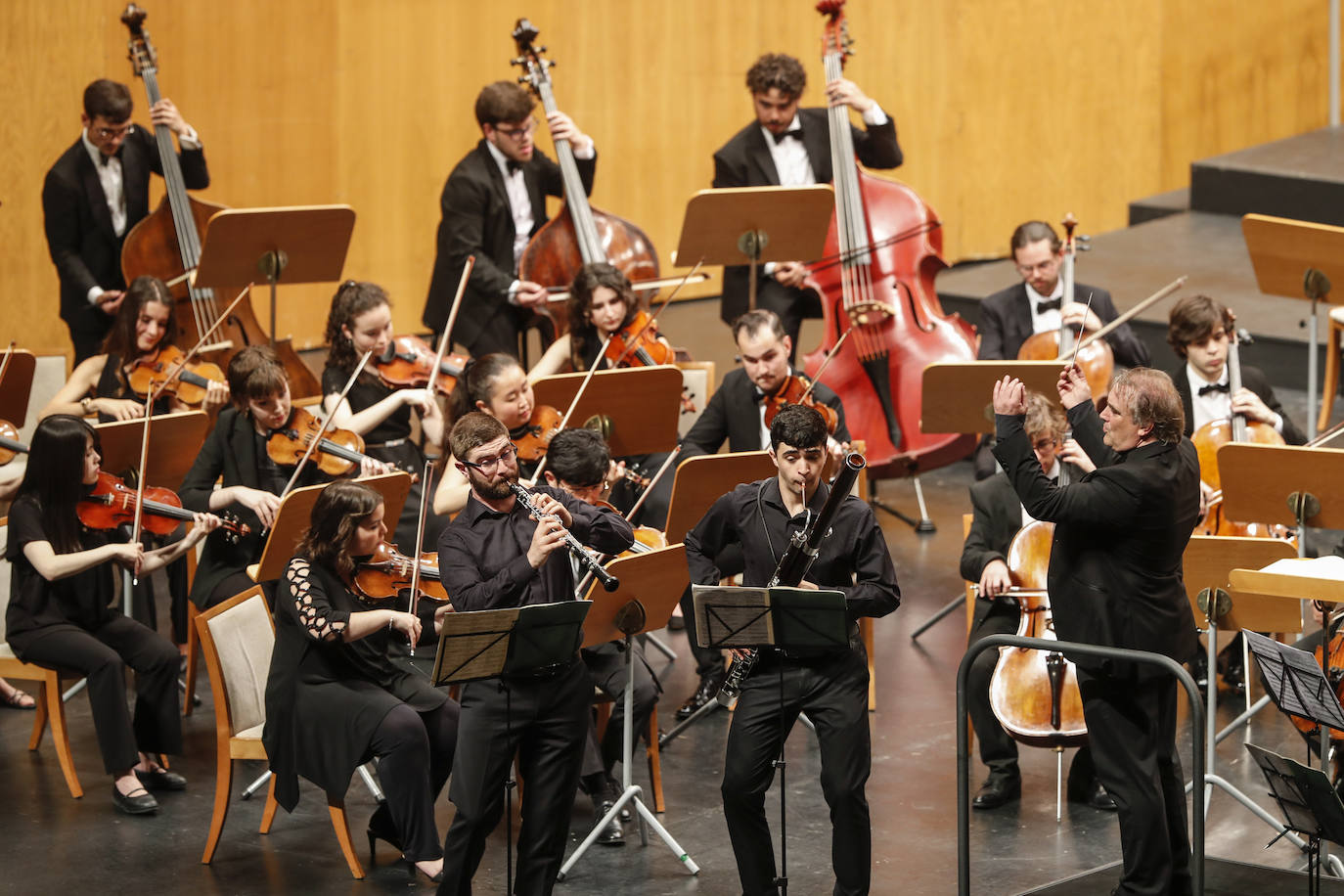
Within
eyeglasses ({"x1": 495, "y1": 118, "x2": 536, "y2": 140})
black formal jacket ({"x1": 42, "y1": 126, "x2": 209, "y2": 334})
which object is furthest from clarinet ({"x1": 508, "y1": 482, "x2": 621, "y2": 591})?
black formal jacket ({"x1": 42, "y1": 126, "x2": 209, "y2": 334})

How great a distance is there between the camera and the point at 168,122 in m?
6.48

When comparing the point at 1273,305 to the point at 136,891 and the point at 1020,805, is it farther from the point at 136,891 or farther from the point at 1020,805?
the point at 136,891

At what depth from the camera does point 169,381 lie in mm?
5695

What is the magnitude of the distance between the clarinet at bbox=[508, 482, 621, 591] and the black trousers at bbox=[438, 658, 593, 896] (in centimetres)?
23

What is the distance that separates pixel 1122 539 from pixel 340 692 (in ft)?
6.15

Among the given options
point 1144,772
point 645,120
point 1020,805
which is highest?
point 645,120

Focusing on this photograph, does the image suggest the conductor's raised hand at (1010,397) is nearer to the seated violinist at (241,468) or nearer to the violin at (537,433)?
the violin at (537,433)

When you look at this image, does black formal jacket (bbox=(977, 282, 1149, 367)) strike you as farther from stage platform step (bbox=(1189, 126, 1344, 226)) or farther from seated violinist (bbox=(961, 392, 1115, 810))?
stage platform step (bbox=(1189, 126, 1344, 226))

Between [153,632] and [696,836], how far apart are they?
1.59m

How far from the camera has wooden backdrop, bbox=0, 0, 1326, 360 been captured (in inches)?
318

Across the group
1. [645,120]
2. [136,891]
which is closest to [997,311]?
[136,891]

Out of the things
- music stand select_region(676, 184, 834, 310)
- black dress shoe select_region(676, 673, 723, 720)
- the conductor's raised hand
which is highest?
music stand select_region(676, 184, 834, 310)

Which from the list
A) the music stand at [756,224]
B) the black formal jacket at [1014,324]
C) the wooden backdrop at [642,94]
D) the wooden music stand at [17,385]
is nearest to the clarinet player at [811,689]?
the music stand at [756,224]

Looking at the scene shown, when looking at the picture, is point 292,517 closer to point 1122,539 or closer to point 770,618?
point 770,618
